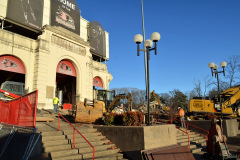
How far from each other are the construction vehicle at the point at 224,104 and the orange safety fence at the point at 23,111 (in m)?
14.2

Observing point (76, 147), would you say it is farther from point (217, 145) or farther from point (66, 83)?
point (66, 83)

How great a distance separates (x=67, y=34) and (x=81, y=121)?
1630cm

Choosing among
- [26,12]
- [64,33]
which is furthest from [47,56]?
[26,12]

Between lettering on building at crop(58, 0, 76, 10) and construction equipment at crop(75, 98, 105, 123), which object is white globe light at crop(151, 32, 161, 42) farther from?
lettering on building at crop(58, 0, 76, 10)

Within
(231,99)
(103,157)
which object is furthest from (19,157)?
(231,99)

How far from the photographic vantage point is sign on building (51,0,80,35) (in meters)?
25.7

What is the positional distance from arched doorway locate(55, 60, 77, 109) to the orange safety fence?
51.9 ft

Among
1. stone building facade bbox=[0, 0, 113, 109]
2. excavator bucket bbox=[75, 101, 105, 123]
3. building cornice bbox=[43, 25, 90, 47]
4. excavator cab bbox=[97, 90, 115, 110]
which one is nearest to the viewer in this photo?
excavator bucket bbox=[75, 101, 105, 123]

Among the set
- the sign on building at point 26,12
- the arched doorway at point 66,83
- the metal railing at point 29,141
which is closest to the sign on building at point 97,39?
the arched doorway at point 66,83

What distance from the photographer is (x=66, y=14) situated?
2736 centimetres

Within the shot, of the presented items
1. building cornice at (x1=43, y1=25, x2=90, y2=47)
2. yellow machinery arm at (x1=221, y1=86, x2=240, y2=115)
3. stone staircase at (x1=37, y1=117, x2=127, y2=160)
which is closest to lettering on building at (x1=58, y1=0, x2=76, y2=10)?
building cornice at (x1=43, y1=25, x2=90, y2=47)

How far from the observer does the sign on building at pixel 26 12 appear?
21422 mm

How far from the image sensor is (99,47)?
3531 cm

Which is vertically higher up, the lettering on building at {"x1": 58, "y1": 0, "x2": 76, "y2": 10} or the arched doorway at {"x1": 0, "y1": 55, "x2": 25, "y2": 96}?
the lettering on building at {"x1": 58, "y1": 0, "x2": 76, "y2": 10}
